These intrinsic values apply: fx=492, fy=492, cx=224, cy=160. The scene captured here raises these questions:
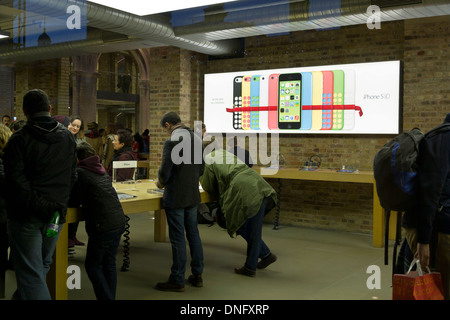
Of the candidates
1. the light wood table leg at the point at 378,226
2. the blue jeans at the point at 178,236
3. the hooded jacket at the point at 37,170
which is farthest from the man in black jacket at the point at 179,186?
the light wood table leg at the point at 378,226

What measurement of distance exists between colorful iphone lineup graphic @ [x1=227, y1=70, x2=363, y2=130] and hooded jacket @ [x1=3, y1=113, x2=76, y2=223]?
15.8 ft

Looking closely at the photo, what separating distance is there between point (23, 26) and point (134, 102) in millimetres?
11555

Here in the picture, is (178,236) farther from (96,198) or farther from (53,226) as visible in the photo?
(53,226)

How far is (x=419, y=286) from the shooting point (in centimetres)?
256

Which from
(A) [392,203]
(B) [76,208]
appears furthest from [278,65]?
(A) [392,203]

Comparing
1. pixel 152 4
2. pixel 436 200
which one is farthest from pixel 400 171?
pixel 152 4

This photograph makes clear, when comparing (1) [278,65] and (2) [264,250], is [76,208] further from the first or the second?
(1) [278,65]

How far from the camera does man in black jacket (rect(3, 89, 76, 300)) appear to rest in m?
3.03

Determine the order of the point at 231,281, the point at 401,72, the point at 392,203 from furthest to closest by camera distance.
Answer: the point at 401,72 → the point at 231,281 → the point at 392,203

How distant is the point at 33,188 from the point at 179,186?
1484mm

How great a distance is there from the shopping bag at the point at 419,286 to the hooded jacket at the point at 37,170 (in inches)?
82.2

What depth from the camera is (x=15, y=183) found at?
9.90 feet

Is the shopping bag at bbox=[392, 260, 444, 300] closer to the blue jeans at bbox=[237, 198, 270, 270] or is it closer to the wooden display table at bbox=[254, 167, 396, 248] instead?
the blue jeans at bbox=[237, 198, 270, 270]

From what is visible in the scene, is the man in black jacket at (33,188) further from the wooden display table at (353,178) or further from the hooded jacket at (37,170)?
the wooden display table at (353,178)
